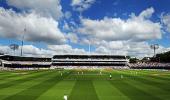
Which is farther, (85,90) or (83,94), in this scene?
(85,90)

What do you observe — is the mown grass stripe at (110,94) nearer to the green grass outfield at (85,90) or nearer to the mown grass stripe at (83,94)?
the green grass outfield at (85,90)

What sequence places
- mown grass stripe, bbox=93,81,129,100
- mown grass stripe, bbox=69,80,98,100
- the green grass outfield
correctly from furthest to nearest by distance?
the green grass outfield < mown grass stripe, bbox=93,81,129,100 < mown grass stripe, bbox=69,80,98,100

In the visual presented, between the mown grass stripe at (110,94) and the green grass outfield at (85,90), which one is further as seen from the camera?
the green grass outfield at (85,90)

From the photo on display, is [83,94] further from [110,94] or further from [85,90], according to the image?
[85,90]

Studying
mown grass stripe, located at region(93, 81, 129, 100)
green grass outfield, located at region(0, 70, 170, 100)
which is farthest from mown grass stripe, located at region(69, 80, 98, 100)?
mown grass stripe, located at region(93, 81, 129, 100)

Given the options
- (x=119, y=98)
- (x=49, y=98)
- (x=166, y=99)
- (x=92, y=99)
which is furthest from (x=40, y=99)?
(x=166, y=99)

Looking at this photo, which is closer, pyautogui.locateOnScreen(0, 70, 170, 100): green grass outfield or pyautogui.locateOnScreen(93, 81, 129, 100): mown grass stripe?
pyautogui.locateOnScreen(93, 81, 129, 100): mown grass stripe

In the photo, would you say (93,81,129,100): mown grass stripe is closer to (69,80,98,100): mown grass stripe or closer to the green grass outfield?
the green grass outfield

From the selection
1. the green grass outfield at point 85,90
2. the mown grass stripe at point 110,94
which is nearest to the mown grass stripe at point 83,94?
the green grass outfield at point 85,90

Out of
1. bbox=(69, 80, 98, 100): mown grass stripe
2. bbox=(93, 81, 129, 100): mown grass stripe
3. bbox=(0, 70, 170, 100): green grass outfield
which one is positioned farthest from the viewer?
bbox=(0, 70, 170, 100): green grass outfield

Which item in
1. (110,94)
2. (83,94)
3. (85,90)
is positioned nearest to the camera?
(83,94)

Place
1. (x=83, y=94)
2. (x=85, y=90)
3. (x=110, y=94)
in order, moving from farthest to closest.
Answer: (x=85, y=90) < (x=110, y=94) < (x=83, y=94)

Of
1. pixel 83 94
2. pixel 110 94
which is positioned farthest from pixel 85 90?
pixel 110 94

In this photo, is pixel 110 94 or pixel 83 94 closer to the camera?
pixel 83 94
